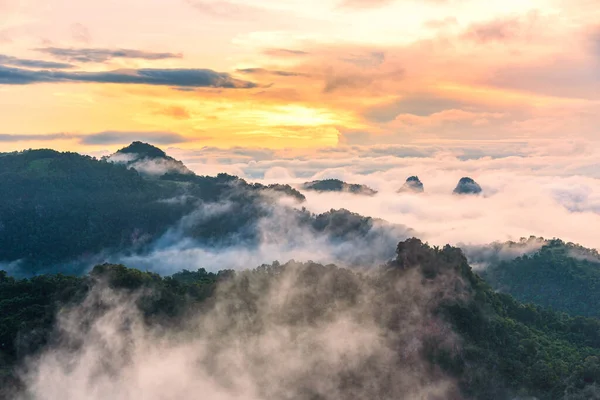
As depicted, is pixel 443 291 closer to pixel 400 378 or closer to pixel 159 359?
pixel 400 378

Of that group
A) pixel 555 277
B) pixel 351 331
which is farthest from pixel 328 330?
pixel 555 277

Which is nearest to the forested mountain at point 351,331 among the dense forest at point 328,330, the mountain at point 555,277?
the dense forest at point 328,330

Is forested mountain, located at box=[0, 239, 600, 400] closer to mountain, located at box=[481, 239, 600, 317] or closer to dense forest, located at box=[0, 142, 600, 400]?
dense forest, located at box=[0, 142, 600, 400]

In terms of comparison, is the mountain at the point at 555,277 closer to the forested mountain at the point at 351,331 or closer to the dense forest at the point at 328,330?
the dense forest at the point at 328,330

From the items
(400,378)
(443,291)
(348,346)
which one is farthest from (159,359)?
(443,291)

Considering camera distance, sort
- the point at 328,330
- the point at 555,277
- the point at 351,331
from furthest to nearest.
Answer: the point at 555,277, the point at 328,330, the point at 351,331

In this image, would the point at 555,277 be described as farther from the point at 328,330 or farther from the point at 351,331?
the point at 328,330

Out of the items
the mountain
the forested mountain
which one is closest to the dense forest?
the forested mountain
